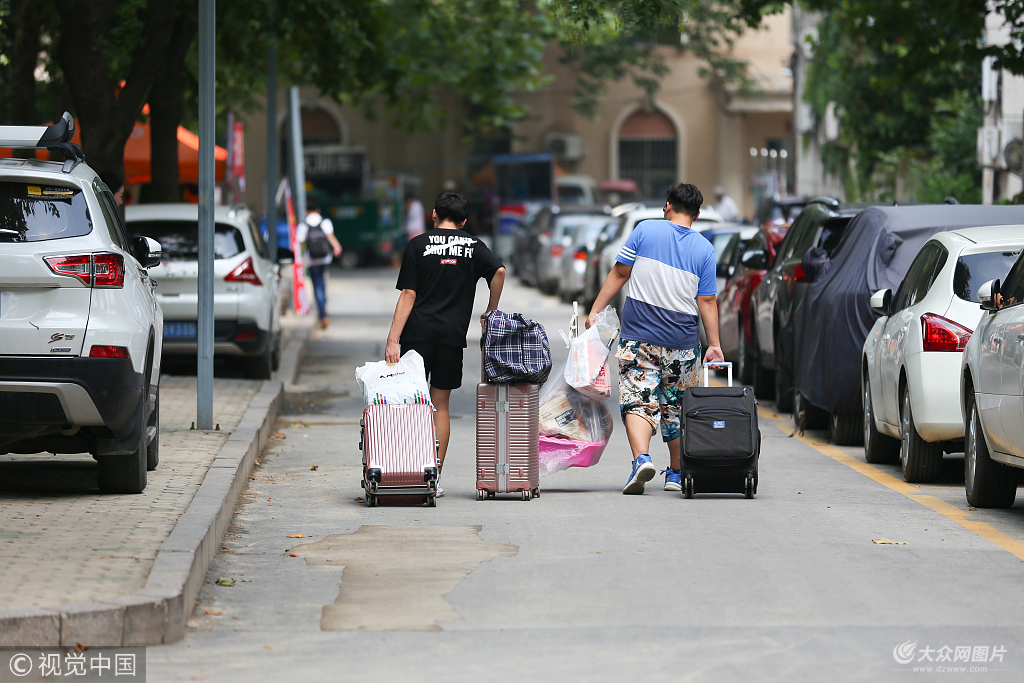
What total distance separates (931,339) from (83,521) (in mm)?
4973

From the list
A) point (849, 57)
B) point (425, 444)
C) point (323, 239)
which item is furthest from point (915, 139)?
point (425, 444)

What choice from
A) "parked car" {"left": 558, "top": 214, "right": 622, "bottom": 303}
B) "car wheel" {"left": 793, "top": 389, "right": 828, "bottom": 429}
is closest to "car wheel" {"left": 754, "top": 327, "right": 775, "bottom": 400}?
"car wheel" {"left": 793, "top": 389, "right": 828, "bottom": 429}

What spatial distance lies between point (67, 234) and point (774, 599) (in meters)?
4.14

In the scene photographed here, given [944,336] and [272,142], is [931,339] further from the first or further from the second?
[272,142]

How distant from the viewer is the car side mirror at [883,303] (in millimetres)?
10117

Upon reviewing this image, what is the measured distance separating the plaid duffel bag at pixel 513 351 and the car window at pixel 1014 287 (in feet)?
8.20

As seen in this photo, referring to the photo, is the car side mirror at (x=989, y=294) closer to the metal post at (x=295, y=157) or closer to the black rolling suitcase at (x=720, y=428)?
the black rolling suitcase at (x=720, y=428)

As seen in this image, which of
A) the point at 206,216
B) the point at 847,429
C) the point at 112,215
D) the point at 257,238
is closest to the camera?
the point at 112,215

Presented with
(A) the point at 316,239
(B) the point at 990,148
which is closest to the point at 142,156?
(A) the point at 316,239

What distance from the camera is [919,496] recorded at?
9.06 meters

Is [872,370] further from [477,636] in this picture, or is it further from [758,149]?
[758,149]

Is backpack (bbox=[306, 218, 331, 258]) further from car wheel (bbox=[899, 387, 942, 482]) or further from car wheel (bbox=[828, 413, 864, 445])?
car wheel (bbox=[899, 387, 942, 482])

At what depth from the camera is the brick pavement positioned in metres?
6.05

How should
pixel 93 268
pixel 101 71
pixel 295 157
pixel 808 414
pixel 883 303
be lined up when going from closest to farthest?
pixel 93 268 < pixel 883 303 < pixel 808 414 < pixel 101 71 < pixel 295 157
